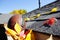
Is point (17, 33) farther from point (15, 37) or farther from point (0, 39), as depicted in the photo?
point (0, 39)

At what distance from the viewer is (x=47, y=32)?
6.46ft

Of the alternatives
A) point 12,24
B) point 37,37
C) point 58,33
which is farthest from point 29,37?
point 58,33

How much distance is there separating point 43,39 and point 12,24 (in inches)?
20.7

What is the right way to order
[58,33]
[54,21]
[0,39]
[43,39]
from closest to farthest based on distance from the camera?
[58,33]
[43,39]
[54,21]
[0,39]

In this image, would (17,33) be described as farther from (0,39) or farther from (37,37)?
(0,39)

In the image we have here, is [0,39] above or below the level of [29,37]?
below

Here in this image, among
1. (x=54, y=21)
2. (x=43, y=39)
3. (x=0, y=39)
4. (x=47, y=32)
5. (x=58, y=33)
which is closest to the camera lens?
(x=58, y=33)

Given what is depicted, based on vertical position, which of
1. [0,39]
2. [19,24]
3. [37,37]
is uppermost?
[19,24]

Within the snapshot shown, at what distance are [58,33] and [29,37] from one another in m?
0.65

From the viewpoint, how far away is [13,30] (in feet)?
7.41

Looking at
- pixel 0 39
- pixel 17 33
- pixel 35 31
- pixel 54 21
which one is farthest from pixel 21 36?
pixel 0 39

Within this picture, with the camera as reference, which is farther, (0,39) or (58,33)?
(0,39)

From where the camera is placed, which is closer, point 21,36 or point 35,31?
point 21,36

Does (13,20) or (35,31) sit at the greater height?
(13,20)
